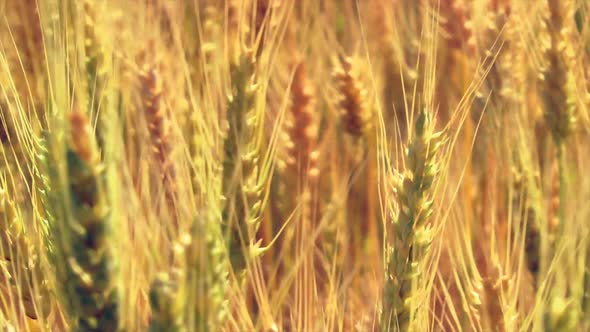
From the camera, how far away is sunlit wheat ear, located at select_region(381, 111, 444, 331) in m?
0.91

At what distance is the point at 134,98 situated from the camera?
1.43m

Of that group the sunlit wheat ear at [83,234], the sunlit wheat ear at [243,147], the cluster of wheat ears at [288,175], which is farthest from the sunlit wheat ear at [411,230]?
the sunlit wheat ear at [83,234]

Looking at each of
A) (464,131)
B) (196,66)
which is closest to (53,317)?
(196,66)

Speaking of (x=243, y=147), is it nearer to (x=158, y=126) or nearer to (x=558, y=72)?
(x=158, y=126)

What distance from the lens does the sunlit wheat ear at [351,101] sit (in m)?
1.26

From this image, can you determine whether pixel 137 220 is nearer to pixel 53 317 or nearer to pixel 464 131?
pixel 53 317

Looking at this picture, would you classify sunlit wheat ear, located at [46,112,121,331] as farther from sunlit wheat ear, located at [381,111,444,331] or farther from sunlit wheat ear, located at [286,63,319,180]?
sunlit wheat ear, located at [286,63,319,180]

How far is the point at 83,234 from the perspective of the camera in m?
0.75

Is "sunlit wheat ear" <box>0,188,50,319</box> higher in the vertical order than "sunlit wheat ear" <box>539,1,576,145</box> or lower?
lower

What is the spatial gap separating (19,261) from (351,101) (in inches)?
22.2

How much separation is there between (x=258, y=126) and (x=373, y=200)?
1.11ft

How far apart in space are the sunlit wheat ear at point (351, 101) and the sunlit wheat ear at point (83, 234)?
54 centimetres

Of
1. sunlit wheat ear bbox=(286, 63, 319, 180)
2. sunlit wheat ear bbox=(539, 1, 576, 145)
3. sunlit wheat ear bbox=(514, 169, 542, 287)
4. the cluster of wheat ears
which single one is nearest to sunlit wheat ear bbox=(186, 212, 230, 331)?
the cluster of wheat ears

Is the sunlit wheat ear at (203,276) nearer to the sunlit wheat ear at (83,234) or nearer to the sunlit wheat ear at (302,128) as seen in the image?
the sunlit wheat ear at (83,234)
